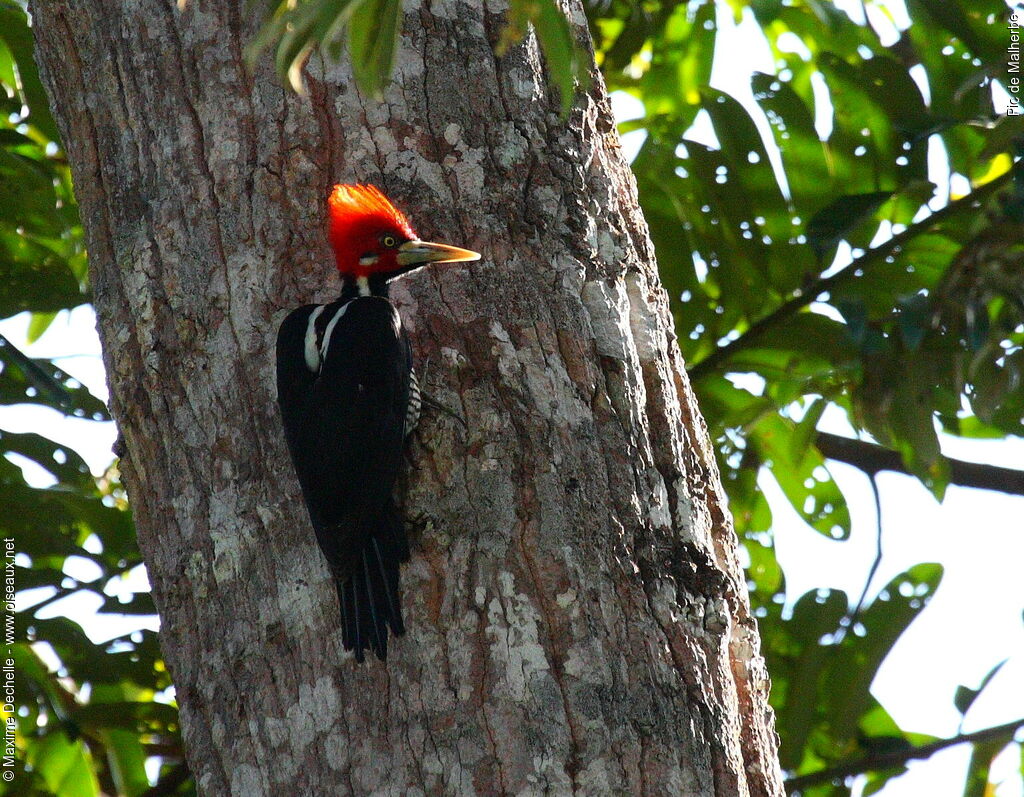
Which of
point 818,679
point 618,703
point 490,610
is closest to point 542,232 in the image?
point 490,610

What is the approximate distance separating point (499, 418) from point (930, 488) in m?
→ 1.95

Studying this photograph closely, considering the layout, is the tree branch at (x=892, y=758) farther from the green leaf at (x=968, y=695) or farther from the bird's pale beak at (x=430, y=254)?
the bird's pale beak at (x=430, y=254)

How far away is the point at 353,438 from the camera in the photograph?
2.72 m

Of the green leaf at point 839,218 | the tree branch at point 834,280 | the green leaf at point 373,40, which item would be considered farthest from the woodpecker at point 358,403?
the tree branch at point 834,280

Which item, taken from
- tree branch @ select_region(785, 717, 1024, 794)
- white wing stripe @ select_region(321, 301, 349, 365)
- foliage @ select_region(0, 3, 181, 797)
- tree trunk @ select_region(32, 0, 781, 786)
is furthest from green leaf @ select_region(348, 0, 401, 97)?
tree branch @ select_region(785, 717, 1024, 794)

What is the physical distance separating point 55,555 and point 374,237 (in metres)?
1.69

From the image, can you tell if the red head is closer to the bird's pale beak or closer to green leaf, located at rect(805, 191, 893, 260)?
the bird's pale beak

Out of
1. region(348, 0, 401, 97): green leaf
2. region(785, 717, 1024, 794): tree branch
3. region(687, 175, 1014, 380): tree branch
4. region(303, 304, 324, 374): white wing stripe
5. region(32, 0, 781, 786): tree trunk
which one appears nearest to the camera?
region(348, 0, 401, 97): green leaf

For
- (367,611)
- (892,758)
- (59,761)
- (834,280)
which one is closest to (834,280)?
(834,280)

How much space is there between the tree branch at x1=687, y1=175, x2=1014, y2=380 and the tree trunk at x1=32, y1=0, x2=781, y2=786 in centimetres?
110

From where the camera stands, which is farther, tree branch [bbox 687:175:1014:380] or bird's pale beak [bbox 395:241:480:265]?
tree branch [bbox 687:175:1014:380]

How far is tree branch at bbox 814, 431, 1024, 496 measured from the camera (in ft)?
13.3

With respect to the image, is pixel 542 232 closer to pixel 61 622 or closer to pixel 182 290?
pixel 182 290

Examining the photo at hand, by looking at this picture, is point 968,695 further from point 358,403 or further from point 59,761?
point 59,761
